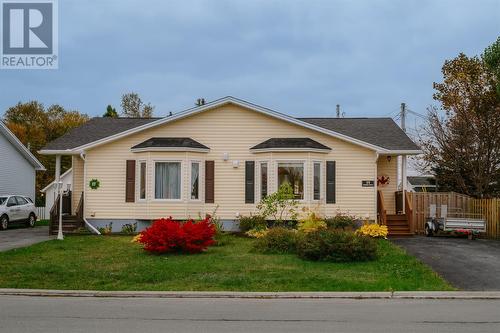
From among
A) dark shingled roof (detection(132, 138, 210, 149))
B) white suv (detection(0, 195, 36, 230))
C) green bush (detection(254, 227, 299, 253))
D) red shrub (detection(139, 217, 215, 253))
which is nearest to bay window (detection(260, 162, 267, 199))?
dark shingled roof (detection(132, 138, 210, 149))

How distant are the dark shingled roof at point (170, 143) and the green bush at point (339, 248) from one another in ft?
29.3

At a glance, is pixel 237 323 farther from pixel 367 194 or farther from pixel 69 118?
pixel 69 118

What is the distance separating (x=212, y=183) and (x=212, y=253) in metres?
6.81

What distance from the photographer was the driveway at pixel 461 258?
14.3 m

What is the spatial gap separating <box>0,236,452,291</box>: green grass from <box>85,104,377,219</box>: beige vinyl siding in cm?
578

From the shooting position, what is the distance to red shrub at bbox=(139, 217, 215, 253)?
58.4 feet

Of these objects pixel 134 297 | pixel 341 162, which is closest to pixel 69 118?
pixel 341 162

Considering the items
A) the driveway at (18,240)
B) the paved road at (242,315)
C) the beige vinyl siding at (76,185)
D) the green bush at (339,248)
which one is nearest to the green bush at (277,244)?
the green bush at (339,248)

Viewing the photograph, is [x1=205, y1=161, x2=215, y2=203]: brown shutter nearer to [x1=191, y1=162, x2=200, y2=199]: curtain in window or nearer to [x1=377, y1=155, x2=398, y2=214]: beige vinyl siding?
[x1=191, y1=162, x2=200, y2=199]: curtain in window

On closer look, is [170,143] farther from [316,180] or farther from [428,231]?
[428,231]

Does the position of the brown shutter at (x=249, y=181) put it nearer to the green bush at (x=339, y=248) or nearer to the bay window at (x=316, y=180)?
the bay window at (x=316, y=180)

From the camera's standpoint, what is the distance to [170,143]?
24.7 metres

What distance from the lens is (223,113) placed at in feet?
82.9

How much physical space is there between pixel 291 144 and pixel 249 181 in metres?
2.24
